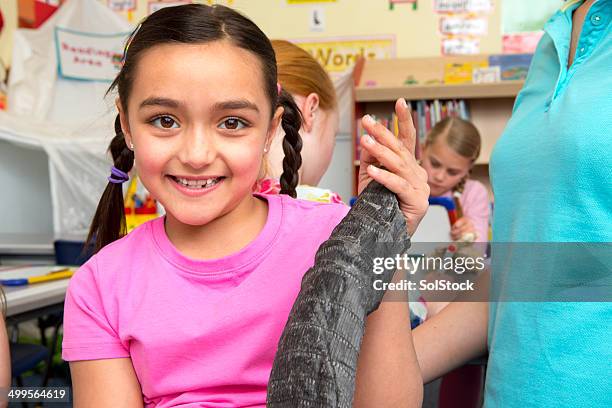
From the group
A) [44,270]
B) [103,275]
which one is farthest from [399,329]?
[44,270]

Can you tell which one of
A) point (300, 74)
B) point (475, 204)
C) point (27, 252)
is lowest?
point (27, 252)

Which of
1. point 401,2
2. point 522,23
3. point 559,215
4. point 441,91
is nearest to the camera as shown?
point 559,215

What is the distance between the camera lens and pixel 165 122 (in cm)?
65

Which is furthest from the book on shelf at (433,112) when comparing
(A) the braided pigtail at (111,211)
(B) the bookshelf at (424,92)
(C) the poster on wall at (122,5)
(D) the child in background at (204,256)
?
(D) the child in background at (204,256)

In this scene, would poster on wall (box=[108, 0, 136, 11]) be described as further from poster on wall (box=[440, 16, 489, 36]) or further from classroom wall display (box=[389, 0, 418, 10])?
poster on wall (box=[440, 16, 489, 36])

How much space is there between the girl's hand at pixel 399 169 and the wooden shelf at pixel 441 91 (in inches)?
113

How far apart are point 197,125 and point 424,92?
2970 millimetres

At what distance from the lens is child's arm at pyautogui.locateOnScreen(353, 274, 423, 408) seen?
623mm

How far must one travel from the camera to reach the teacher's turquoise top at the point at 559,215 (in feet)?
2.17

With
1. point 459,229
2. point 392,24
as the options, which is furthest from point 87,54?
point 459,229

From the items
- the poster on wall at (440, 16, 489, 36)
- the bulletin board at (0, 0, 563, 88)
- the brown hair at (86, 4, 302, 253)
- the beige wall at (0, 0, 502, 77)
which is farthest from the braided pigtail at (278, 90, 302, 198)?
the poster on wall at (440, 16, 489, 36)

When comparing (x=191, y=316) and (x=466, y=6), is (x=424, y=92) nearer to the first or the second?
(x=466, y=6)

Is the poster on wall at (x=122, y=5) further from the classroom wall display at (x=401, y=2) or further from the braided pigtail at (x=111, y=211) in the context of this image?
the braided pigtail at (x=111, y=211)

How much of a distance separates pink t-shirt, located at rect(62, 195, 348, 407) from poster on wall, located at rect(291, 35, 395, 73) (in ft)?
11.0
